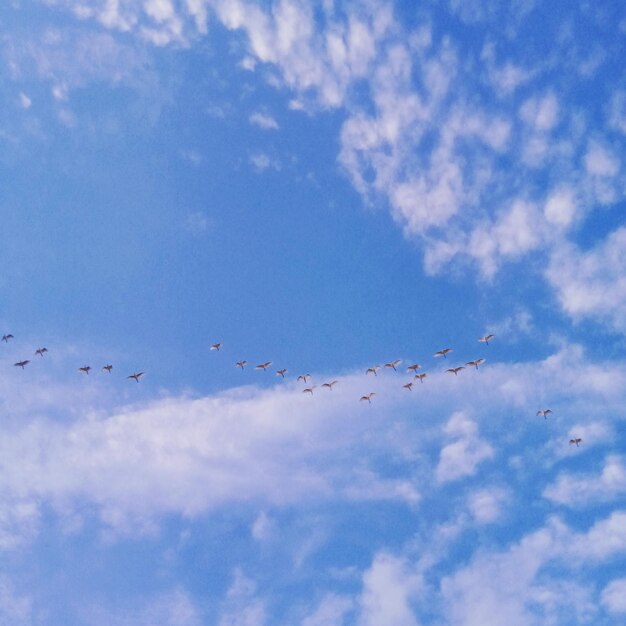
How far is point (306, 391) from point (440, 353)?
28805 mm

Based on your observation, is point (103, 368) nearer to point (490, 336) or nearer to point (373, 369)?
point (373, 369)

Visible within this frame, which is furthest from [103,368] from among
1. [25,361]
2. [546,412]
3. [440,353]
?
[546,412]

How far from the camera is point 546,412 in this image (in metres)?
142

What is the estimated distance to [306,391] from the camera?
132m

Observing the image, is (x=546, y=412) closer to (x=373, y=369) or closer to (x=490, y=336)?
(x=490, y=336)

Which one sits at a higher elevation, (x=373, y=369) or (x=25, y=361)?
(x=25, y=361)

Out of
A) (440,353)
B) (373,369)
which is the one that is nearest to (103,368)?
(373,369)

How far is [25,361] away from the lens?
126562 millimetres

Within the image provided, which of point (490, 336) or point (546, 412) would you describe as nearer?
point (490, 336)

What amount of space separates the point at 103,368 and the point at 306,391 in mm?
41296

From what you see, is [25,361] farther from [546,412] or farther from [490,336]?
[546,412]

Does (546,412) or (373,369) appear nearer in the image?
(373,369)

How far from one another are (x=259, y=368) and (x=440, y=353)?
124 feet

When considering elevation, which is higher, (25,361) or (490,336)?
(25,361)
